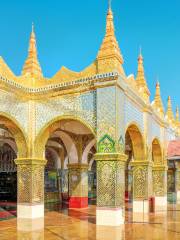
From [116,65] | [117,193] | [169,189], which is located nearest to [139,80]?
[116,65]

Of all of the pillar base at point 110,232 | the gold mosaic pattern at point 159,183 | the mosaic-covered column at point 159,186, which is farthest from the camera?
the gold mosaic pattern at point 159,183

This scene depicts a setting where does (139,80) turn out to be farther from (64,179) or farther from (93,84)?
(64,179)

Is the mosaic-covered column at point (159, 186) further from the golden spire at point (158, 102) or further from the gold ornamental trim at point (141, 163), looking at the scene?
the gold ornamental trim at point (141, 163)

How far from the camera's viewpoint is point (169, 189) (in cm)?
1759

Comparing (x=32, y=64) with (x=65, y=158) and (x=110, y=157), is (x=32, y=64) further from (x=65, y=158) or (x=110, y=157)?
(x=65, y=158)

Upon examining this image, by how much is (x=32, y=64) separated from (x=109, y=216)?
5.30 meters

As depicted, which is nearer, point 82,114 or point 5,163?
point 82,114

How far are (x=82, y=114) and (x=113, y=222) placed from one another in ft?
9.72

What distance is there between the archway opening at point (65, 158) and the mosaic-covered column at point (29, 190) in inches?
40.0

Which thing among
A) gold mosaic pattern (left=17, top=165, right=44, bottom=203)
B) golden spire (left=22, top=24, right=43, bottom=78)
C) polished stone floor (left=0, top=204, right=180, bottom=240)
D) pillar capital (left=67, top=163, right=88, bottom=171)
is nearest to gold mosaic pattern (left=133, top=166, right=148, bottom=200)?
polished stone floor (left=0, top=204, right=180, bottom=240)

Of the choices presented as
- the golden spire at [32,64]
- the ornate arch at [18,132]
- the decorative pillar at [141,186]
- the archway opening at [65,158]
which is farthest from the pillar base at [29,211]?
the golden spire at [32,64]

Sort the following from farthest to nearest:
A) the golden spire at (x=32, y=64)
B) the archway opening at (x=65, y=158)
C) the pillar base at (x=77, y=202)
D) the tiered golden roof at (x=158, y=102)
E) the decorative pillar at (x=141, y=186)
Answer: the tiered golden roof at (x=158, y=102) < the pillar base at (x=77, y=202) < the archway opening at (x=65, y=158) < the decorative pillar at (x=141, y=186) < the golden spire at (x=32, y=64)

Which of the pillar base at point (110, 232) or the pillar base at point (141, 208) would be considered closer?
the pillar base at point (110, 232)

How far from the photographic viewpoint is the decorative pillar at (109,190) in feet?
27.3
